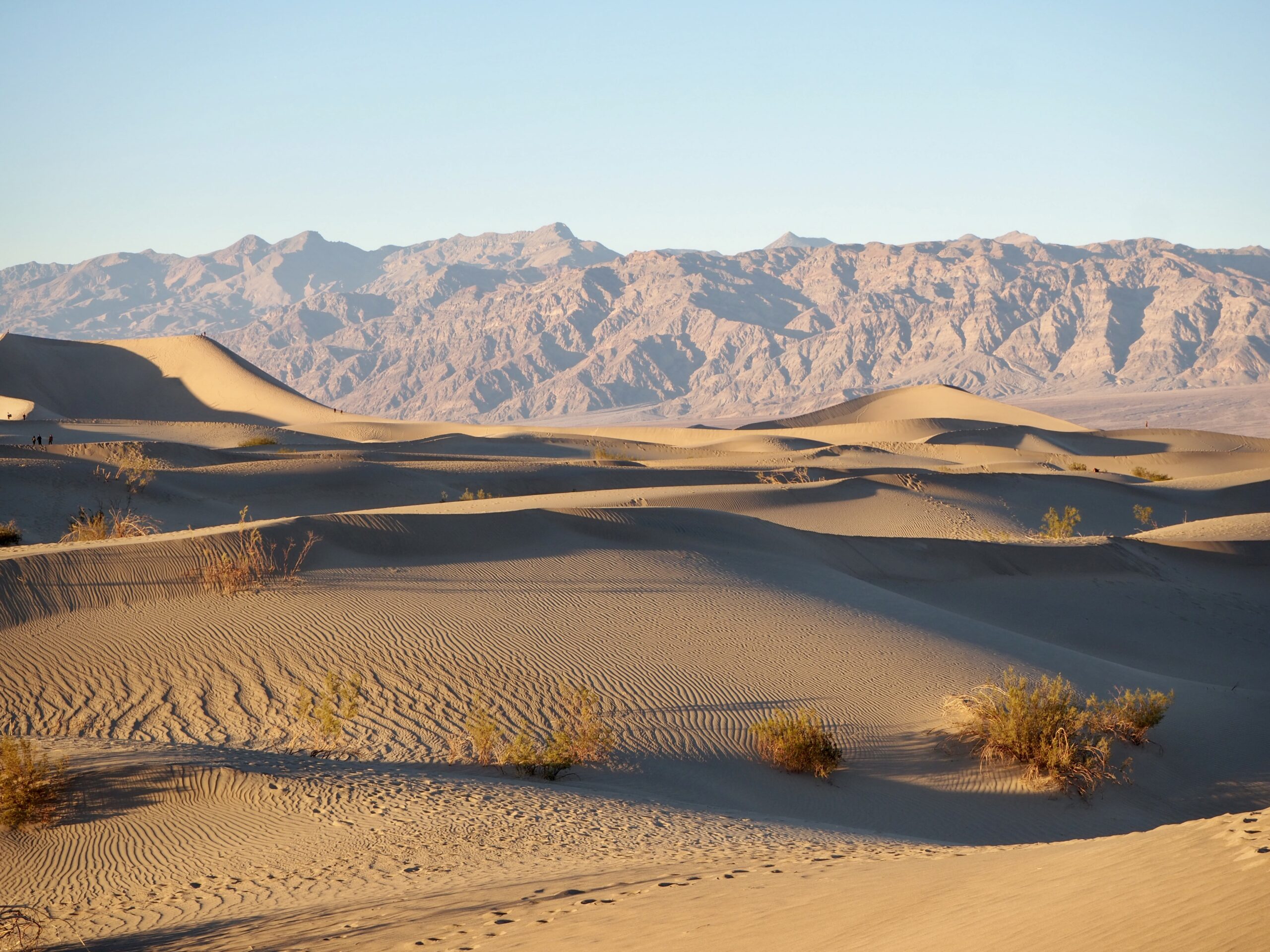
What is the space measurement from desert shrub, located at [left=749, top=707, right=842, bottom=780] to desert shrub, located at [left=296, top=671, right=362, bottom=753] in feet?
10.7

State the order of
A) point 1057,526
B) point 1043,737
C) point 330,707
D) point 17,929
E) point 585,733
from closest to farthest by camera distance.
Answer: point 17,929
point 585,733
point 330,707
point 1043,737
point 1057,526

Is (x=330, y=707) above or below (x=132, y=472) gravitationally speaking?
below

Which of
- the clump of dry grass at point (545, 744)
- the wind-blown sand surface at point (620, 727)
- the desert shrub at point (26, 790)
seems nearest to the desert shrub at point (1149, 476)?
the wind-blown sand surface at point (620, 727)

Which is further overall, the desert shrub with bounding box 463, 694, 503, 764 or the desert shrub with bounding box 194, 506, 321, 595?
the desert shrub with bounding box 194, 506, 321, 595

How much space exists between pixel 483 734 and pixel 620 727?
1.33 meters

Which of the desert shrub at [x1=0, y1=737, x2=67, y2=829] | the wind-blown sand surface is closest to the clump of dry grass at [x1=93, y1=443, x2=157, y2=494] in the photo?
the wind-blown sand surface

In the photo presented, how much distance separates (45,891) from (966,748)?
6818 millimetres

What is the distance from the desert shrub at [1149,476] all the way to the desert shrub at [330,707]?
96.3ft

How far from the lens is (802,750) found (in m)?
8.69

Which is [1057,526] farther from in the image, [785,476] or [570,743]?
[570,743]

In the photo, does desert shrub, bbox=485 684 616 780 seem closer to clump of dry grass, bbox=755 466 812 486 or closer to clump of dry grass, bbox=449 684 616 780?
clump of dry grass, bbox=449 684 616 780

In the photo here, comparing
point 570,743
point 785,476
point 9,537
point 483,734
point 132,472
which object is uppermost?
point 132,472

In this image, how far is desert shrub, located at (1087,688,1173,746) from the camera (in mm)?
9617

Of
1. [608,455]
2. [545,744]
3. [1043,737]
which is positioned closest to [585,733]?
[545,744]
